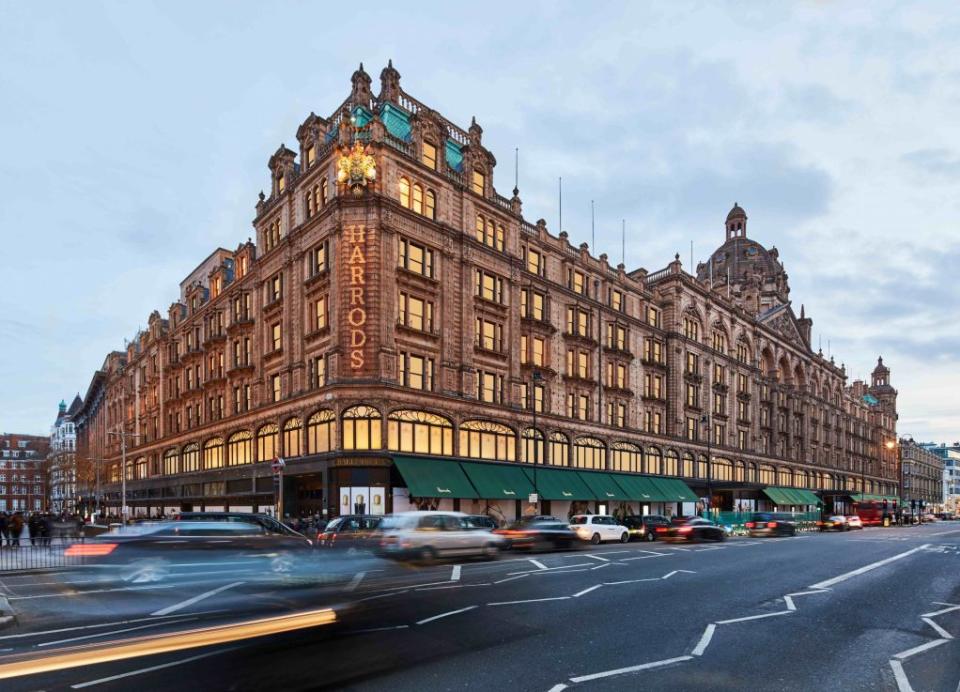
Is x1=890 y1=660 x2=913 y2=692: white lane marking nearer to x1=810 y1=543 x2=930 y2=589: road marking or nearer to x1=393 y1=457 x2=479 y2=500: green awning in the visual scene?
x1=810 y1=543 x2=930 y2=589: road marking

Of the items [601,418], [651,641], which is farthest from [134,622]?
[601,418]

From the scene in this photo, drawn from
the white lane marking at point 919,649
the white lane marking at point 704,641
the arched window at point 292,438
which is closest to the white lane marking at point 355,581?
the white lane marking at point 704,641

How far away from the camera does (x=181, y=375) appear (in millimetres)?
61438

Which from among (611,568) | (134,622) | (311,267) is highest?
(311,267)

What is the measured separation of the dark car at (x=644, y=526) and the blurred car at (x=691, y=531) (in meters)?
0.70

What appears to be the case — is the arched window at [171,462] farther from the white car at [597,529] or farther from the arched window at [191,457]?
the white car at [597,529]

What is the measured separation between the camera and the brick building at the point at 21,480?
14262 centimetres

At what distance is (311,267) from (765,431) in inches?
2410

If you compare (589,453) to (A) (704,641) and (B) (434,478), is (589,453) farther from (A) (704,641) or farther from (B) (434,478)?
(A) (704,641)

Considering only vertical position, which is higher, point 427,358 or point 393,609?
point 427,358

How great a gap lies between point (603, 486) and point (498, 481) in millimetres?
12724

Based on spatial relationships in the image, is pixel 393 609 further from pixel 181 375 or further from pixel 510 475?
pixel 181 375

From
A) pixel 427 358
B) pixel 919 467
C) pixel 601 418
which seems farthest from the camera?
pixel 919 467

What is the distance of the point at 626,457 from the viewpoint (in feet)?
180
